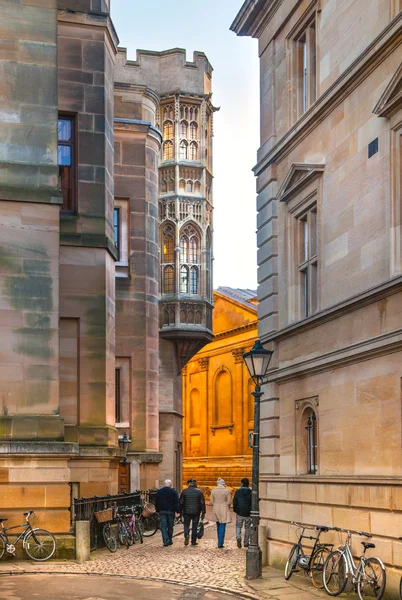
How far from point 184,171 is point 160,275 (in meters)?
4.12

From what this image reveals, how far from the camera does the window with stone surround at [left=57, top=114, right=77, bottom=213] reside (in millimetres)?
27000

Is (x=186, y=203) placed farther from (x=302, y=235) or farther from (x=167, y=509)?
(x=302, y=235)

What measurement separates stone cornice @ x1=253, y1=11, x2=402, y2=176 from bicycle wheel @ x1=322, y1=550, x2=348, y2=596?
6.98 metres

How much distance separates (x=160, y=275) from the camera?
1737 inches

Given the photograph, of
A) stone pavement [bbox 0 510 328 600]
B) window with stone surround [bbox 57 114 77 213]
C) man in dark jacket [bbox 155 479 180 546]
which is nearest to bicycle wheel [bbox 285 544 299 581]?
stone pavement [bbox 0 510 328 600]

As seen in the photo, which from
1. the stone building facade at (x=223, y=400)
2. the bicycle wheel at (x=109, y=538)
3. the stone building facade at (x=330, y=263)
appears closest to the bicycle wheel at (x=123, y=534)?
the bicycle wheel at (x=109, y=538)

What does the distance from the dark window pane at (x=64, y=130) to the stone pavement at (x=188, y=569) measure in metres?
A: 9.37

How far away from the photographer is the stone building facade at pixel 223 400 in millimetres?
69312

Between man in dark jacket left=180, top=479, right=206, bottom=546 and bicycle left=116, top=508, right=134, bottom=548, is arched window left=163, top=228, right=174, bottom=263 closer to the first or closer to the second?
man in dark jacket left=180, top=479, right=206, bottom=546

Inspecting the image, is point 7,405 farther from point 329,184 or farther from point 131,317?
point 131,317

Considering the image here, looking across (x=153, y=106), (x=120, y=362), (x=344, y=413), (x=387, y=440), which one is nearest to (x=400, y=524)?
(x=387, y=440)

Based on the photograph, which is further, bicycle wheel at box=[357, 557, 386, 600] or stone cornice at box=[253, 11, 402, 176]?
stone cornice at box=[253, 11, 402, 176]

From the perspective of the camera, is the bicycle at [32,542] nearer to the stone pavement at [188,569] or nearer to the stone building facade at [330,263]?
the stone pavement at [188,569]

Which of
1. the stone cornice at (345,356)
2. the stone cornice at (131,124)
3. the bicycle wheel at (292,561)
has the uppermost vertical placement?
the stone cornice at (131,124)
